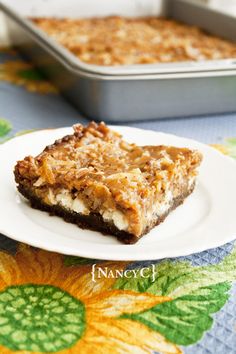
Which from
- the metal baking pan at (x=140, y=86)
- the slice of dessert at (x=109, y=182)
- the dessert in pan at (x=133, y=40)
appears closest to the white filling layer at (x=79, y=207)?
the slice of dessert at (x=109, y=182)

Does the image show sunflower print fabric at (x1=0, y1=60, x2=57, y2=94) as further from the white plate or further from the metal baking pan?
the white plate

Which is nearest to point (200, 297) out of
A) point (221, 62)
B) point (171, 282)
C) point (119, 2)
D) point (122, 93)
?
point (171, 282)

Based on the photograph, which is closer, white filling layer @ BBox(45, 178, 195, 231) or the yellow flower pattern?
the yellow flower pattern

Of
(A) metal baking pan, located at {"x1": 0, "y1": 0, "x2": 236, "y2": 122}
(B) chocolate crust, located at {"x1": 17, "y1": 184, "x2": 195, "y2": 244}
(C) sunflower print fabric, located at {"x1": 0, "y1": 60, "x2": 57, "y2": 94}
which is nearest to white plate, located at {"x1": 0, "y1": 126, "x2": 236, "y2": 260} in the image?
(B) chocolate crust, located at {"x1": 17, "y1": 184, "x2": 195, "y2": 244}

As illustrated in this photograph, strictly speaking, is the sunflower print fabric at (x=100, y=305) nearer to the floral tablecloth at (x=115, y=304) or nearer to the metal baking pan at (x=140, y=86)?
the floral tablecloth at (x=115, y=304)

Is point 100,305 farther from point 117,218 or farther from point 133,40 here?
point 133,40

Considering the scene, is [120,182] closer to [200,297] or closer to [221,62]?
[200,297]
